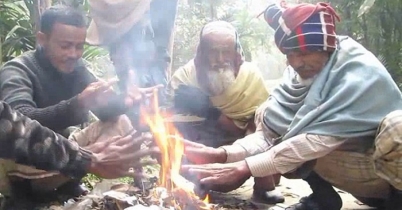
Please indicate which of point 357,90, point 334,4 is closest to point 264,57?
point 334,4

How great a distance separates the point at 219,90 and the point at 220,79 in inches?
4.1

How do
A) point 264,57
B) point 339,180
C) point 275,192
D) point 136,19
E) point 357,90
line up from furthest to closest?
point 264,57
point 136,19
point 275,192
point 339,180
point 357,90

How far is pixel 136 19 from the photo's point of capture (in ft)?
16.5

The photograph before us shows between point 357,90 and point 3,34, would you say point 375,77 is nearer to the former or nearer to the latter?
point 357,90

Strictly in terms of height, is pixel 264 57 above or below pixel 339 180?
below

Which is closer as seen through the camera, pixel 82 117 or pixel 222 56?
pixel 82 117

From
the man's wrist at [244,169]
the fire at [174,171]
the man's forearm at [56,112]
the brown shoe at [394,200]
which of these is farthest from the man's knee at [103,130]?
the brown shoe at [394,200]

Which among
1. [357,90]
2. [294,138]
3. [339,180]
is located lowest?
[339,180]

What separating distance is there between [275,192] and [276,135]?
0.61 m

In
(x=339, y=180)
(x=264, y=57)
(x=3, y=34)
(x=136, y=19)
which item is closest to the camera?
(x=339, y=180)

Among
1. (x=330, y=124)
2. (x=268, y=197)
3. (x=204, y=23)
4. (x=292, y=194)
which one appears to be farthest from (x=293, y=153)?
(x=204, y=23)

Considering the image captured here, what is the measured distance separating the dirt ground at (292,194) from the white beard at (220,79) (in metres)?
0.82

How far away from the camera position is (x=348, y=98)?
311cm

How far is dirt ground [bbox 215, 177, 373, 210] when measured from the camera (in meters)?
3.87
